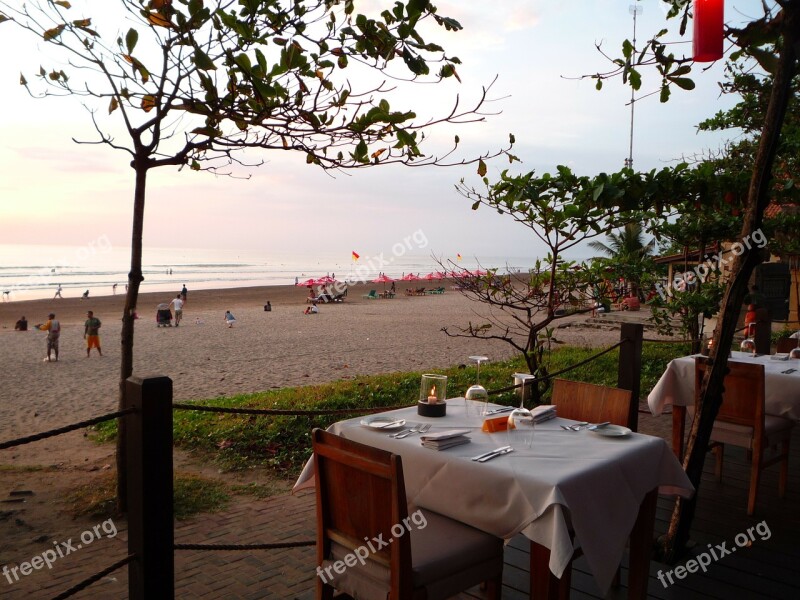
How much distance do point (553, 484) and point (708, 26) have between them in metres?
2.01

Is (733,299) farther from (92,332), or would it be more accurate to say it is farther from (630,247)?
(630,247)

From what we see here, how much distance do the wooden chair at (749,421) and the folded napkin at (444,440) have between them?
7.41 ft

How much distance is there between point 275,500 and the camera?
4.80 m

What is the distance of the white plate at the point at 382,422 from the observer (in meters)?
3.03

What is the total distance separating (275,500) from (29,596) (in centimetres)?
180

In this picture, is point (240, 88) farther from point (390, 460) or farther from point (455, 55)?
point (390, 460)

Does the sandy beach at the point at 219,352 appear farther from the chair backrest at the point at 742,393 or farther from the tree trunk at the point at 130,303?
the chair backrest at the point at 742,393

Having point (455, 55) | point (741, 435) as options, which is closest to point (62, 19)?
point (455, 55)

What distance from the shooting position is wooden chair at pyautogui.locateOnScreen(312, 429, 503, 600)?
2.16m

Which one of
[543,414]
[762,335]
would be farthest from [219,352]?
[543,414]
